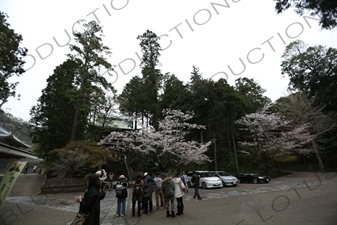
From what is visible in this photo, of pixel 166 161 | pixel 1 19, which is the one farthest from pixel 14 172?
pixel 166 161

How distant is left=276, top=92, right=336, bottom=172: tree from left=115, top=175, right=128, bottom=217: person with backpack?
74.4 feet

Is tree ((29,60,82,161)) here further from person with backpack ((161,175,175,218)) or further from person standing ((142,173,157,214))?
person with backpack ((161,175,175,218))

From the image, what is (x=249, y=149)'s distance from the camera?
25.4m

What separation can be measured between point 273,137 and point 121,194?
21.3 m

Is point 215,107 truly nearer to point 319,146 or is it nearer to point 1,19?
point 319,146

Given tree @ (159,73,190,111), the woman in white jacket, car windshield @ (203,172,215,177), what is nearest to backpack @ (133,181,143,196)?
the woman in white jacket

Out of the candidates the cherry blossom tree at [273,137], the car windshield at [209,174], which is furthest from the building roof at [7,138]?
the cherry blossom tree at [273,137]

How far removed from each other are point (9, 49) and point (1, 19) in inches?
68.1

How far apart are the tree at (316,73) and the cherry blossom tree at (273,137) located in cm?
646

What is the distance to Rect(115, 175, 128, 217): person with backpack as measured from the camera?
698 cm

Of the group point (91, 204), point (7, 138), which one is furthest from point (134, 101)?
point (91, 204)

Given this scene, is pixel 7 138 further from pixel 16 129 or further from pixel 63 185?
pixel 16 129

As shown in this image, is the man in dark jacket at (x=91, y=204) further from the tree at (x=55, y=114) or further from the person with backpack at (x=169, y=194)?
the tree at (x=55, y=114)

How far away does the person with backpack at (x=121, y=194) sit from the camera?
22.9 ft
